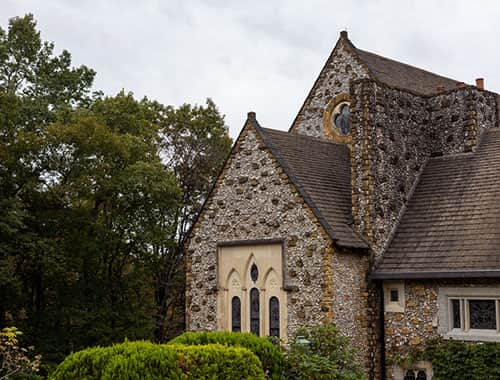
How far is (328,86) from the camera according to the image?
22281mm

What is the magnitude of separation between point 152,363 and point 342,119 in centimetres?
1247

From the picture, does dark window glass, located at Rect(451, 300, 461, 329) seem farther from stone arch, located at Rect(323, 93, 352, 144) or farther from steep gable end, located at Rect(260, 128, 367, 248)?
stone arch, located at Rect(323, 93, 352, 144)

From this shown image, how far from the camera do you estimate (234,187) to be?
19.3 metres

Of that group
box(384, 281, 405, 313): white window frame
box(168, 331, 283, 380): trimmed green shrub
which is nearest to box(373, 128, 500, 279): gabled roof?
box(384, 281, 405, 313): white window frame

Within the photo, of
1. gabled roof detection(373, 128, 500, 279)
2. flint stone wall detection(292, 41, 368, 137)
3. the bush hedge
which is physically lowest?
the bush hedge

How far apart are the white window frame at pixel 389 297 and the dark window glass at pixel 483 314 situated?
65.1 inches

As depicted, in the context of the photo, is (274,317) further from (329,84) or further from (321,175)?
(329,84)

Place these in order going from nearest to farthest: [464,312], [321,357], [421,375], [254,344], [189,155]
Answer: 1. [254,344]
2. [321,357]
3. [464,312]
4. [421,375]
5. [189,155]

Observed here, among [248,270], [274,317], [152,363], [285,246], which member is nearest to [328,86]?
[285,246]

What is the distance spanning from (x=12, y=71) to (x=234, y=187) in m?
19.1

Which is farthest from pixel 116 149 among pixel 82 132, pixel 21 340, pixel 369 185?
pixel 369 185

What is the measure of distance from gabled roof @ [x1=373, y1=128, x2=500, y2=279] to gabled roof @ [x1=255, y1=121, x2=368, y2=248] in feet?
3.83

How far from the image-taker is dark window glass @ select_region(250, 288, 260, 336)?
725 inches

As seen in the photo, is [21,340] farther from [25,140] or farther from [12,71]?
[12,71]
